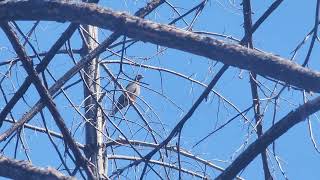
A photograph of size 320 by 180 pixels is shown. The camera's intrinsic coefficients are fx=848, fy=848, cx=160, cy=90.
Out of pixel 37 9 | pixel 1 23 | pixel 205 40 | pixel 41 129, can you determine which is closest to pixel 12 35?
pixel 1 23

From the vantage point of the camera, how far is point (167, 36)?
8.38 ft

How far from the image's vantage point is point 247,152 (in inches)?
94.9

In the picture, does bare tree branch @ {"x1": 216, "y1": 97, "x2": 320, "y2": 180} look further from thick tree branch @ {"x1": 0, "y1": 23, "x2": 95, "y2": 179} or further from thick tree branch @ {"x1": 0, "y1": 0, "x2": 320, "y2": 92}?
thick tree branch @ {"x1": 0, "y1": 23, "x2": 95, "y2": 179}

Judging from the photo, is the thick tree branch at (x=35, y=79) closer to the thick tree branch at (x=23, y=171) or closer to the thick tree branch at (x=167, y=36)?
the thick tree branch at (x=167, y=36)

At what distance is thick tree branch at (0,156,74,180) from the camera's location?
2389mm

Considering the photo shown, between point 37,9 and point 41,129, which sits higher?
point 41,129

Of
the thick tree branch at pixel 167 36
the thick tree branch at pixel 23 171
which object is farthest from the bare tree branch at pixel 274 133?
the thick tree branch at pixel 23 171

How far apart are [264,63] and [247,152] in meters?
0.27

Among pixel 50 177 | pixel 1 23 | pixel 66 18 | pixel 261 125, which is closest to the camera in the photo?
pixel 50 177

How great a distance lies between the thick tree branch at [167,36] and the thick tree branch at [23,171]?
48cm

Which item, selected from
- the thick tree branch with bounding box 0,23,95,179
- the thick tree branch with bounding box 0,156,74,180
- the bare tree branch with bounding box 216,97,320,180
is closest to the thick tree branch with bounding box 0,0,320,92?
the bare tree branch with bounding box 216,97,320,180

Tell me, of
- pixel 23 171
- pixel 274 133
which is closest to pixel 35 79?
pixel 23 171

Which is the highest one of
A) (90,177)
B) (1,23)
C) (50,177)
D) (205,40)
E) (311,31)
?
(311,31)

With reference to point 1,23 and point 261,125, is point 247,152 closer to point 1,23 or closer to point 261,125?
point 261,125
